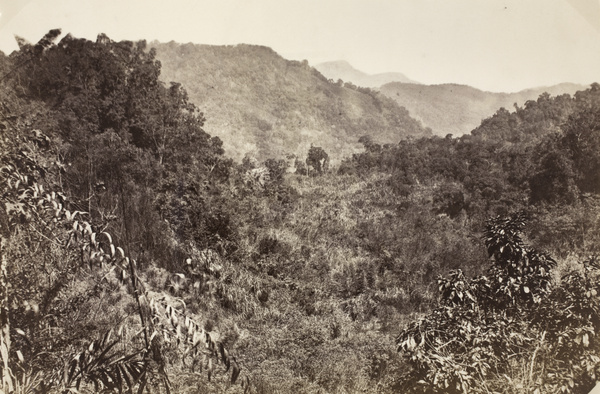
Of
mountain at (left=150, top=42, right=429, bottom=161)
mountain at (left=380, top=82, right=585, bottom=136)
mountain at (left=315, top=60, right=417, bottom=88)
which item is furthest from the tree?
mountain at (left=380, top=82, right=585, bottom=136)

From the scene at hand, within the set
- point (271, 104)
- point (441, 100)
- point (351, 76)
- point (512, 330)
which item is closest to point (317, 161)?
point (512, 330)

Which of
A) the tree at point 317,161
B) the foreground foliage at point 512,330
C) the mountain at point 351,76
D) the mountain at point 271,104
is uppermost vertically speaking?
the mountain at point 351,76

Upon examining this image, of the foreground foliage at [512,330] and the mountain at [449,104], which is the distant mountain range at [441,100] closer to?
the mountain at [449,104]

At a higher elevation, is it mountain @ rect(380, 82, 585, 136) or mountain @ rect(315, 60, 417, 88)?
mountain @ rect(315, 60, 417, 88)

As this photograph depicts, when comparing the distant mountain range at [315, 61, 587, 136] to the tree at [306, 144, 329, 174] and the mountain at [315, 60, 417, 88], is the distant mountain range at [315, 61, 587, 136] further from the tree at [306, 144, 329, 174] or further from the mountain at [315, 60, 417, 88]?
the tree at [306, 144, 329, 174]

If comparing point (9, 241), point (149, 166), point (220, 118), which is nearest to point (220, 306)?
point (9, 241)

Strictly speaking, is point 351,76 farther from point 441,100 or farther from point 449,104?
point 449,104

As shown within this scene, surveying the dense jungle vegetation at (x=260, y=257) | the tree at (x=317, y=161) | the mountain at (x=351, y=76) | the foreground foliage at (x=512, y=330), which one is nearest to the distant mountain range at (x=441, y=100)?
the mountain at (x=351, y=76)
